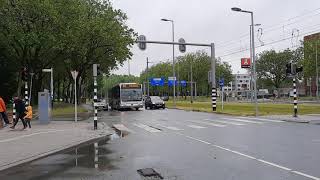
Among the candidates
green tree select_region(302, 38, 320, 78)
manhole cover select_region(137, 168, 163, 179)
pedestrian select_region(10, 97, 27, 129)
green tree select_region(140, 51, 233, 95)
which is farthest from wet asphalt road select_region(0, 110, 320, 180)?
green tree select_region(140, 51, 233, 95)

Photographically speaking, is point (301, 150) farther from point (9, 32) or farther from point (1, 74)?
point (1, 74)

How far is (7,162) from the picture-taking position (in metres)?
13.0

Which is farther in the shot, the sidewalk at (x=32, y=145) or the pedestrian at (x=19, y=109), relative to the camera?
the pedestrian at (x=19, y=109)

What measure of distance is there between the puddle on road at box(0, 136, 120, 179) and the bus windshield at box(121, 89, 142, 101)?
1685 inches

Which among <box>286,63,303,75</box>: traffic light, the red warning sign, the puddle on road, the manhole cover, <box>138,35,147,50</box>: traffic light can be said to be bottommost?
the puddle on road

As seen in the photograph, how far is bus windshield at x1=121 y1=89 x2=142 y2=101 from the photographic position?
58.9m

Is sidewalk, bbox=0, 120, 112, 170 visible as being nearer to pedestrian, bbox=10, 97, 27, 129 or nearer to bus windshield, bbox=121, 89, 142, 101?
pedestrian, bbox=10, 97, 27, 129

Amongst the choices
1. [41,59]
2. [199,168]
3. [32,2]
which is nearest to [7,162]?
[199,168]

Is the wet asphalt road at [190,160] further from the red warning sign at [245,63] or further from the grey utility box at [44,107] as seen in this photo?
the red warning sign at [245,63]

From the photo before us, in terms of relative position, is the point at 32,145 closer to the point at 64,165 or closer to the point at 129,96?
the point at 64,165

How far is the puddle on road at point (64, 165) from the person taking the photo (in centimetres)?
1120

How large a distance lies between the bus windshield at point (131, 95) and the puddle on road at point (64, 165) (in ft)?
140

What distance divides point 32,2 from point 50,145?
2628cm

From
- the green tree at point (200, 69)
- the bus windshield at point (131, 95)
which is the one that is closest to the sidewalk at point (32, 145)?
the bus windshield at point (131, 95)
